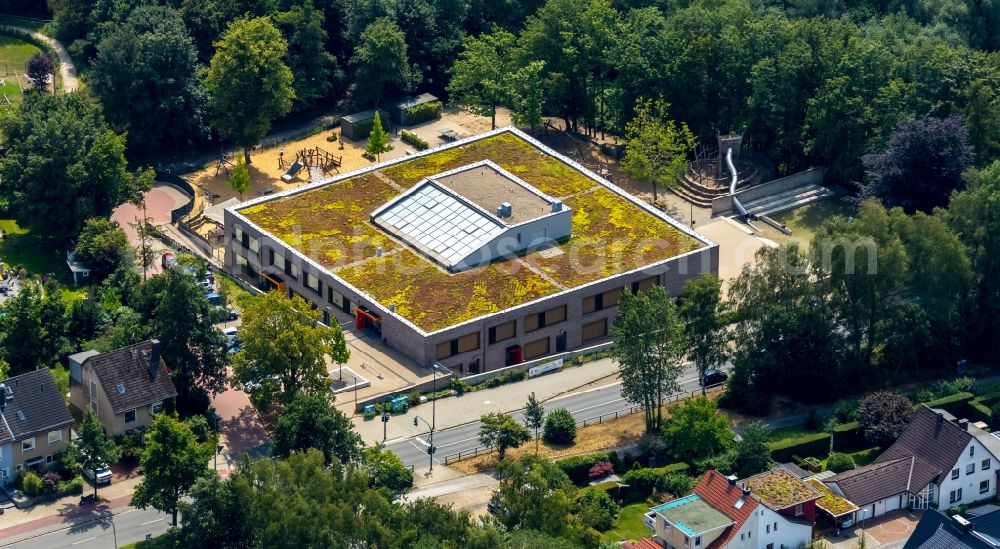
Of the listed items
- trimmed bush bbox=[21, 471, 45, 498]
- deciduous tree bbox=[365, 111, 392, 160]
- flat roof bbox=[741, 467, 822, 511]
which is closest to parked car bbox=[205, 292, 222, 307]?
trimmed bush bbox=[21, 471, 45, 498]

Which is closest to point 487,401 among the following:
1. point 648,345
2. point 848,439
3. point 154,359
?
point 648,345

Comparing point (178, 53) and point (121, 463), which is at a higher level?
point (178, 53)

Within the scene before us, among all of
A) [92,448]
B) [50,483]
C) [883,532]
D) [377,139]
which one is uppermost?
[377,139]

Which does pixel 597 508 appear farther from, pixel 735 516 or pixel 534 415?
pixel 534 415

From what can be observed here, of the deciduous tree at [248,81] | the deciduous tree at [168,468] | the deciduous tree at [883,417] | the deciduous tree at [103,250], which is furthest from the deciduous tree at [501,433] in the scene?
the deciduous tree at [248,81]

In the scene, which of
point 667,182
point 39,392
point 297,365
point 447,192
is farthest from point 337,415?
point 667,182

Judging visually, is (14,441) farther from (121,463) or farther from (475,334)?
(475,334)
